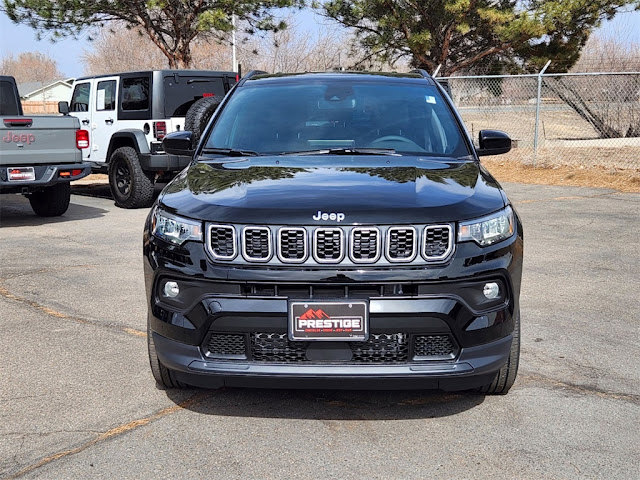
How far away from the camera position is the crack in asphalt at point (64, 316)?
536 centimetres

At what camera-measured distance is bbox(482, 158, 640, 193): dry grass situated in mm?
14648

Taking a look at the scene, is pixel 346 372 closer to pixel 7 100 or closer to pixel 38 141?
pixel 38 141

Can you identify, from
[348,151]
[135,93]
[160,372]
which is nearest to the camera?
[160,372]

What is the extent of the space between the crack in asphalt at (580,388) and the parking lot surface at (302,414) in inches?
0.4

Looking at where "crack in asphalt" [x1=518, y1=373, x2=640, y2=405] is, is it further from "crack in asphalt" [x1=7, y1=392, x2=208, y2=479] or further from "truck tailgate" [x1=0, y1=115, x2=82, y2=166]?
"truck tailgate" [x1=0, y1=115, x2=82, y2=166]

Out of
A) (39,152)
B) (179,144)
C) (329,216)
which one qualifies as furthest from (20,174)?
(329,216)

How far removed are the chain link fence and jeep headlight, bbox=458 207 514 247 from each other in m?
13.7

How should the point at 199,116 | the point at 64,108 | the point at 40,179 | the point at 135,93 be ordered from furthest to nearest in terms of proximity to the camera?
the point at 64,108
the point at 135,93
the point at 199,116
the point at 40,179

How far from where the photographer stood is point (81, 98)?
43.3 ft

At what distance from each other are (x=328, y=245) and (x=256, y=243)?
0.31 meters

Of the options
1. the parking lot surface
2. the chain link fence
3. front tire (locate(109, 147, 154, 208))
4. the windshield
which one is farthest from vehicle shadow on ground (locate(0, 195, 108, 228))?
the chain link fence

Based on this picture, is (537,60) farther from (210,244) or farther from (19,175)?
(210,244)

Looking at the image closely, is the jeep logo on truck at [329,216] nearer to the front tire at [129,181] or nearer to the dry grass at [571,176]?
the front tire at [129,181]

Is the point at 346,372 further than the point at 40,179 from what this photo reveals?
No
